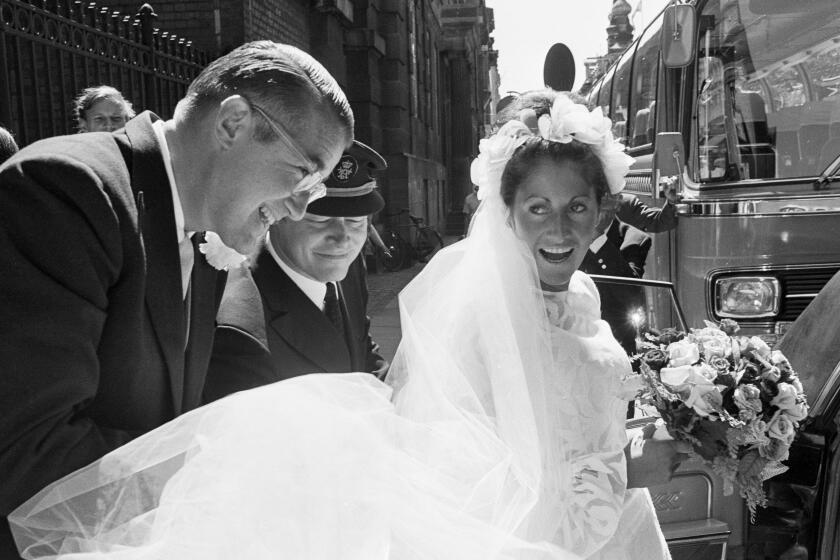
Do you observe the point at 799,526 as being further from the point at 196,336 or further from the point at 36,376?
the point at 36,376

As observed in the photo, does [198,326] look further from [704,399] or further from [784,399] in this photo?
[784,399]

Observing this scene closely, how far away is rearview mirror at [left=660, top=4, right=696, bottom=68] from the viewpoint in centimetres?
482

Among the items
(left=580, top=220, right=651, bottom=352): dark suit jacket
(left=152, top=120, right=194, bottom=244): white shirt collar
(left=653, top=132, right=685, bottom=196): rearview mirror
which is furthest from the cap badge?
(left=653, top=132, right=685, bottom=196): rearview mirror

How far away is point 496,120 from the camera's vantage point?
2461mm

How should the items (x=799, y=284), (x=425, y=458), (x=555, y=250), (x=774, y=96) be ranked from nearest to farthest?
1. (x=425, y=458)
2. (x=555, y=250)
3. (x=799, y=284)
4. (x=774, y=96)

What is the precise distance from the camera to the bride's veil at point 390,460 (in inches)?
53.2

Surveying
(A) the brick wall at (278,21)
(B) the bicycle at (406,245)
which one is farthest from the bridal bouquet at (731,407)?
(B) the bicycle at (406,245)

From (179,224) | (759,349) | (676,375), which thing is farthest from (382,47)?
(179,224)

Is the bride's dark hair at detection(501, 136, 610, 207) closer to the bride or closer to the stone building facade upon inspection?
the bride

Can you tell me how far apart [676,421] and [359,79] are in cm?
1212

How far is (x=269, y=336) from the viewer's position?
2.29 meters

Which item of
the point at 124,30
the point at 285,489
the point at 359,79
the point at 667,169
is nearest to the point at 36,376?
the point at 285,489

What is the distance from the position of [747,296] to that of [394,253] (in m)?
9.41

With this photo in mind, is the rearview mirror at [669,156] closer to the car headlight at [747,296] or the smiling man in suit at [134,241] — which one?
the car headlight at [747,296]
